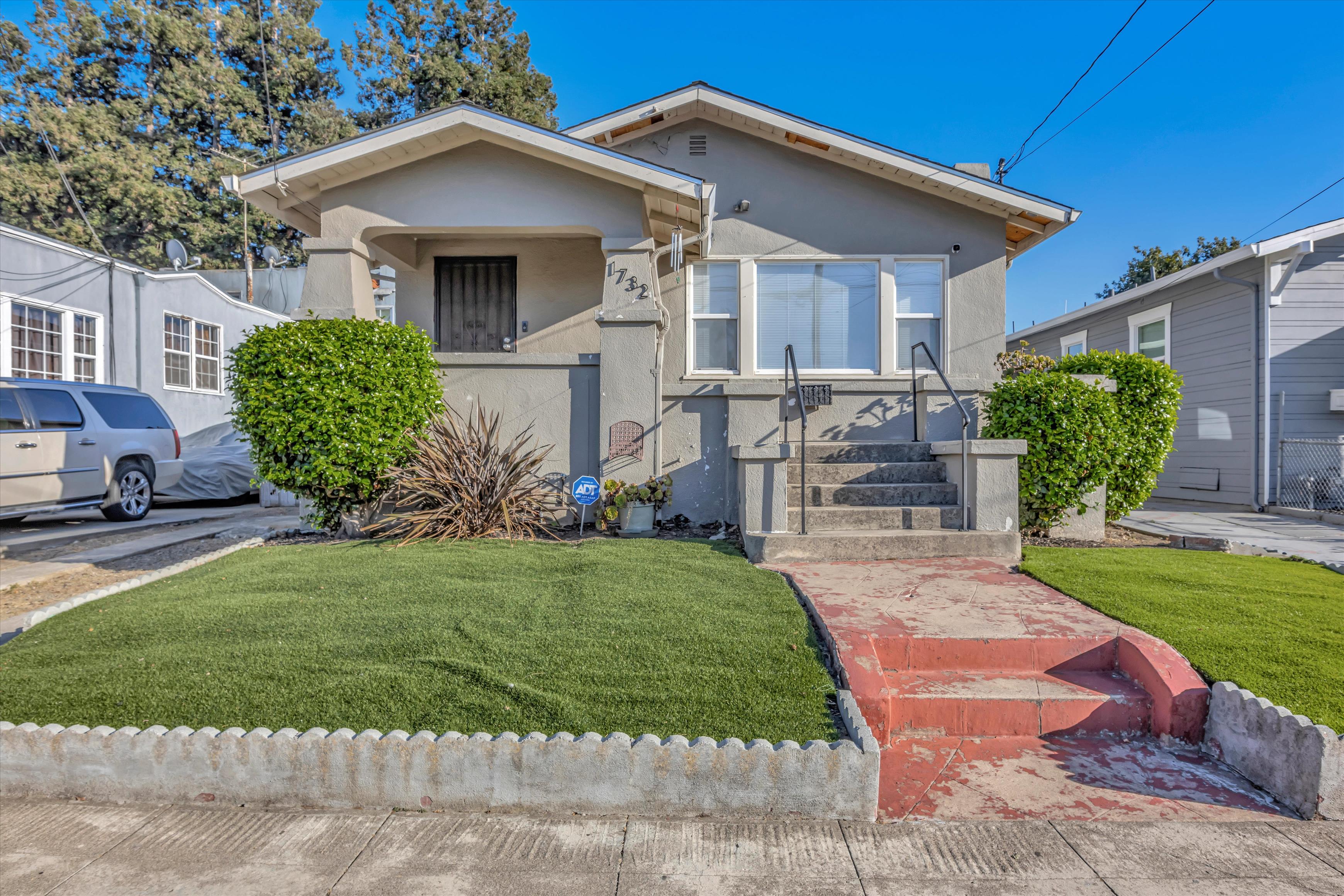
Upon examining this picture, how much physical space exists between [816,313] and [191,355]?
1337cm

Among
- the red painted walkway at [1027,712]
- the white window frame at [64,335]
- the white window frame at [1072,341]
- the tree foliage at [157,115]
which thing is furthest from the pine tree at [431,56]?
the red painted walkway at [1027,712]

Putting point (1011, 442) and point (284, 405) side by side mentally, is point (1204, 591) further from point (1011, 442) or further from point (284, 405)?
point (284, 405)

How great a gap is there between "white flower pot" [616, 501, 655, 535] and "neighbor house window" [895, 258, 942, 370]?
3.98 metres

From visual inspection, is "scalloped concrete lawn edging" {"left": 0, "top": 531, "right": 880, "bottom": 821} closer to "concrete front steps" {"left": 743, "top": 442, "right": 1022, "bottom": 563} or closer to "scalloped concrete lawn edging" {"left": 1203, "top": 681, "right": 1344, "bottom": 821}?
"scalloped concrete lawn edging" {"left": 1203, "top": 681, "right": 1344, "bottom": 821}

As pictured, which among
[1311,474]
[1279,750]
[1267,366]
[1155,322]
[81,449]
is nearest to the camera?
[1279,750]

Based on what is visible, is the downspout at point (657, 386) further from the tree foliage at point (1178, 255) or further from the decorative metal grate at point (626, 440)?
the tree foliage at point (1178, 255)

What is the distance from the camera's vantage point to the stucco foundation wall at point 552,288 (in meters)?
9.17

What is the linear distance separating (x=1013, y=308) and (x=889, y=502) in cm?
1780

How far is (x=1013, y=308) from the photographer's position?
21.6 meters

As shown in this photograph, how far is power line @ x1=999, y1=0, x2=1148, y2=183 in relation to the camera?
302 inches

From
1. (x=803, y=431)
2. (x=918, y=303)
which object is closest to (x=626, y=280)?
(x=803, y=431)

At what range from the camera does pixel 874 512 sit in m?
6.35

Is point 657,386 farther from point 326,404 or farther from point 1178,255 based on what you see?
point 1178,255

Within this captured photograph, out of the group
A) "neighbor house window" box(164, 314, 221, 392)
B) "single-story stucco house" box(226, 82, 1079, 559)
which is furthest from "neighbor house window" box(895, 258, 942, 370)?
"neighbor house window" box(164, 314, 221, 392)
